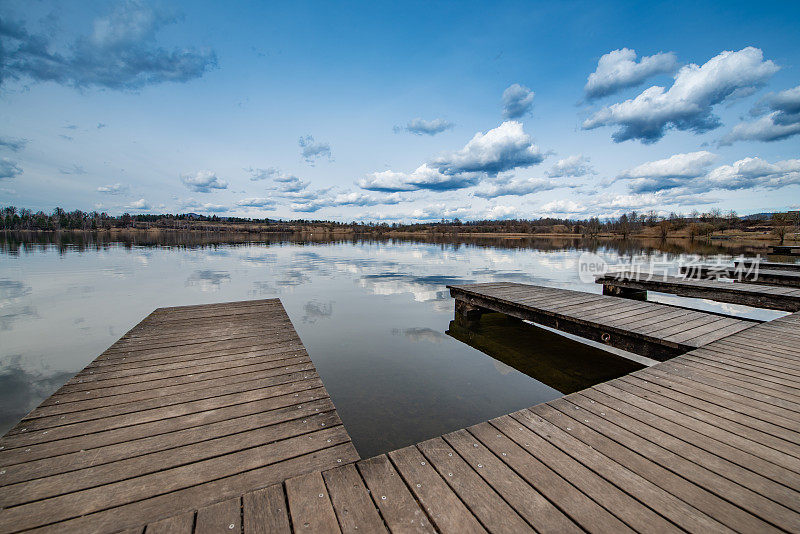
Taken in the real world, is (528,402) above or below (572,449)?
below

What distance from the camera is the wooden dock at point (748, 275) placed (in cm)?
1177

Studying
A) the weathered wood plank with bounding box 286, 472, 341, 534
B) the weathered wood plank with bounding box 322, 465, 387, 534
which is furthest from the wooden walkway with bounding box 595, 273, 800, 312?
the weathered wood plank with bounding box 286, 472, 341, 534

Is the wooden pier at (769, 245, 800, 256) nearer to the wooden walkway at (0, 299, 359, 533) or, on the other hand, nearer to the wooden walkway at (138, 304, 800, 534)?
the wooden walkway at (138, 304, 800, 534)

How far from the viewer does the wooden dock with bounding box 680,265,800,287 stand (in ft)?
38.6

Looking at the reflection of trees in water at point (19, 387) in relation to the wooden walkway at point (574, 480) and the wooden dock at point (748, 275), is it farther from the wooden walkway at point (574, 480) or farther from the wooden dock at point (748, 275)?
the wooden dock at point (748, 275)

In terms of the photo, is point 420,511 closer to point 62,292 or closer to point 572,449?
point 572,449

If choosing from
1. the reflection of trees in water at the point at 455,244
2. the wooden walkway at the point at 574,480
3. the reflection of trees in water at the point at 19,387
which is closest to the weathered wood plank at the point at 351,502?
the wooden walkway at the point at 574,480

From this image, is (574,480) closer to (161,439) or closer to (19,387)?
(161,439)

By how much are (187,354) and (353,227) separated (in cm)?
16671

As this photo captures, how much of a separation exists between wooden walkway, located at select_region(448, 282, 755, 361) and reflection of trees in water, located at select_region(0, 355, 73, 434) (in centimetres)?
893

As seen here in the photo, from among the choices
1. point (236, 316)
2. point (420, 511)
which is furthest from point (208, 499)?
point (236, 316)

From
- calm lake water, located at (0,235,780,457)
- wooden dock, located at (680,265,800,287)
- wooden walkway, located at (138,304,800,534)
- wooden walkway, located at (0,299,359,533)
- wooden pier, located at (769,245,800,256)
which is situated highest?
wooden pier, located at (769,245,800,256)

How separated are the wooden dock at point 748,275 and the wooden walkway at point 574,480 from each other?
1273 cm

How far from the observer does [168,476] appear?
2396 millimetres
